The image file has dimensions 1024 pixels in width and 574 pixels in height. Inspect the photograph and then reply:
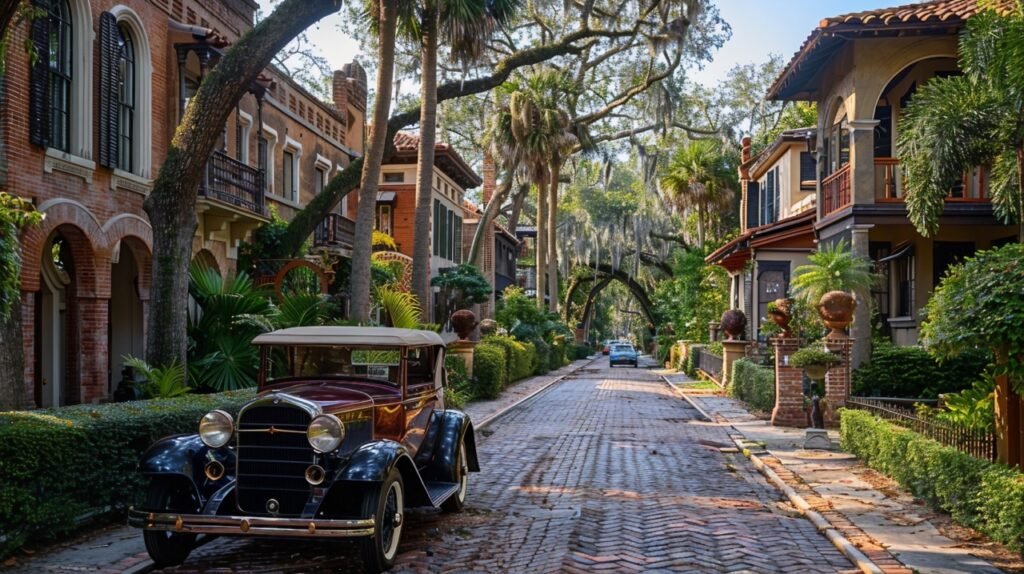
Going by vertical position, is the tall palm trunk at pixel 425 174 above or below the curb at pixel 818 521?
above

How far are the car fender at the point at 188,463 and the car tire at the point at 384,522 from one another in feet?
3.92

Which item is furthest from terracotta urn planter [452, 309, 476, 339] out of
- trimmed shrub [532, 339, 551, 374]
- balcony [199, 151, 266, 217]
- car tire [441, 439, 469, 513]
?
car tire [441, 439, 469, 513]

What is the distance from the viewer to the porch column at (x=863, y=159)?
19.3 m

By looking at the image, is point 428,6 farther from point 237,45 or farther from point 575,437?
point 575,437

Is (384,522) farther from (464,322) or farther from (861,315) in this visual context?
(464,322)

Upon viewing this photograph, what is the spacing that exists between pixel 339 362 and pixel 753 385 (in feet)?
47.5

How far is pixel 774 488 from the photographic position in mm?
11367

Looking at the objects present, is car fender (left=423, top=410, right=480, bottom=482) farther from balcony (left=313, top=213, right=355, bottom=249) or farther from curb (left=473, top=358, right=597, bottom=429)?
balcony (left=313, top=213, right=355, bottom=249)

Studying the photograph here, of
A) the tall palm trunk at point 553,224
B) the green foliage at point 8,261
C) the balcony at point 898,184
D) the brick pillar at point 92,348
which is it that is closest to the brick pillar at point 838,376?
the balcony at point 898,184

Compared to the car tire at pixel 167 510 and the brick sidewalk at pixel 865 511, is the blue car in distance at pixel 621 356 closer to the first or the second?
the brick sidewalk at pixel 865 511

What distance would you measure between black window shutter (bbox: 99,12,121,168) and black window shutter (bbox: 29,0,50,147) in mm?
1424

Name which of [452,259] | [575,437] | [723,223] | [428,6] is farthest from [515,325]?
[575,437]

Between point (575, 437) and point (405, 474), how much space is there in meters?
8.84

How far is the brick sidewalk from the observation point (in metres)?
7.44
